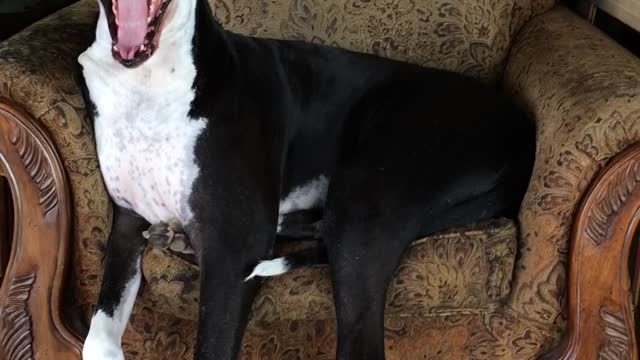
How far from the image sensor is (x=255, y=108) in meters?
1.49

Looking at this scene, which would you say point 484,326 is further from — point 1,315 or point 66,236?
point 1,315

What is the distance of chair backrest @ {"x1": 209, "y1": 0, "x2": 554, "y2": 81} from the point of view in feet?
6.63

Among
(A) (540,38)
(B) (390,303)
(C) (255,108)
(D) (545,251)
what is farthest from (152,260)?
(A) (540,38)

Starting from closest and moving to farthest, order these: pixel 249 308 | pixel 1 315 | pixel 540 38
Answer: pixel 249 308, pixel 1 315, pixel 540 38

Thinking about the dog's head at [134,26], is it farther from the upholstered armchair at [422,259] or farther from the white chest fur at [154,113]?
the upholstered armchair at [422,259]

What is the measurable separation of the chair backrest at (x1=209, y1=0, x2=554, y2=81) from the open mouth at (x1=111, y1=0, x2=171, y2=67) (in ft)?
2.25

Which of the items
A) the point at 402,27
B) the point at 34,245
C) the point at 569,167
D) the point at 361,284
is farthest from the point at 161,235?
the point at 402,27

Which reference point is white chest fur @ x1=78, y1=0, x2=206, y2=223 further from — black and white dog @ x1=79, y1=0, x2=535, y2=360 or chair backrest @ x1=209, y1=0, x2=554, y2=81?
chair backrest @ x1=209, y1=0, x2=554, y2=81

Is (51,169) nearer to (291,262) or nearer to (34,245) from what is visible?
(34,245)

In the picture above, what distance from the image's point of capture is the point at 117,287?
5.09 ft

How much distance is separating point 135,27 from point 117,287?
1.60 ft

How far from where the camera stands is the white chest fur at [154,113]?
4.61 ft

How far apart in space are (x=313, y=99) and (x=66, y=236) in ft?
1.70

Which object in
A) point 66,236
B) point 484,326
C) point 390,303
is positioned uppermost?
point 66,236
